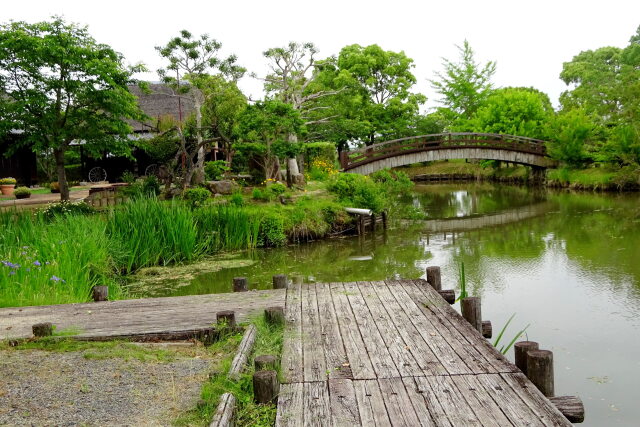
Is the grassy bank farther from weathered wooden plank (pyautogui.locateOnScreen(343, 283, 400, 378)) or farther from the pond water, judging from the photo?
weathered wooden plank (pyautogui.locateOnScreen(343, 283, 400, 378))

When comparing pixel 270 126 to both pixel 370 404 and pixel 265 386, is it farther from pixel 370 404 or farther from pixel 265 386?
pixel 370 404

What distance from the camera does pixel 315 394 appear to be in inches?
146

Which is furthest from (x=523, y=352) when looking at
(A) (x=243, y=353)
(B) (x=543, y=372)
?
(A) (x=243, y=353)

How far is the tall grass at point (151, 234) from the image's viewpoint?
10.6 meters

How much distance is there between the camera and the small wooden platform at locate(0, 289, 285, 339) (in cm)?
534

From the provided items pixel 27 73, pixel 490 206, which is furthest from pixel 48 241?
pixel 490 206

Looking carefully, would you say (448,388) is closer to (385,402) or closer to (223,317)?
(385,402)

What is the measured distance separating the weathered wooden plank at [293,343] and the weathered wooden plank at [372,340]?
0.53 m

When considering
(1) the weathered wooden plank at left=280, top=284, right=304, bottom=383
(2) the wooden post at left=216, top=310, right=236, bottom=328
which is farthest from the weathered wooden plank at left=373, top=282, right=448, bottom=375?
(2) the wooden post at left=216, top=310, right=236, bottom=328

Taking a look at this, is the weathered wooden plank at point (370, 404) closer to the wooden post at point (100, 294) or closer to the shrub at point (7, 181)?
the wooden post at point (100, 294)

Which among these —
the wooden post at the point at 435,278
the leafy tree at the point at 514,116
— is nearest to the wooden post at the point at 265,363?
the wooden post at the point at 435,278

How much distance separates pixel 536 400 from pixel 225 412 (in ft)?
6.13

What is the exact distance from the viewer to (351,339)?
4801 mm

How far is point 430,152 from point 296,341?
23041 millimetres
